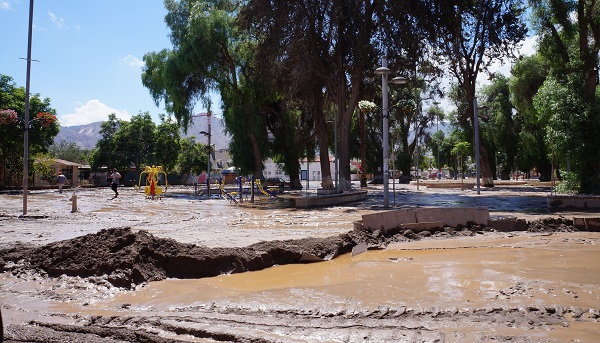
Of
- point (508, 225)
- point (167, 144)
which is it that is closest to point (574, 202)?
point (508, 225)

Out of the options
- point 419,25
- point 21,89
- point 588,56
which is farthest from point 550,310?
point 21,89

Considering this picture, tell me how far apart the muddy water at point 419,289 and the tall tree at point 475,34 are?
22134 mm

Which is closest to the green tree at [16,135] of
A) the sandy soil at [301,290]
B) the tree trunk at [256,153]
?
the tree trunk at [256,153]

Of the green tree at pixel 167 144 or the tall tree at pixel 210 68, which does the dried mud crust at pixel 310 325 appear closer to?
the tall tree at pixel 210 68

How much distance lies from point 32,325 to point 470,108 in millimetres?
35051

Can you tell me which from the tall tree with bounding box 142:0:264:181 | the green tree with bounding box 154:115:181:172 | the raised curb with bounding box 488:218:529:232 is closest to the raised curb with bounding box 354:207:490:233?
the raised curb with bounding box 488:218:529:232

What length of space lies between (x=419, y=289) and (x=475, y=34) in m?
30.8

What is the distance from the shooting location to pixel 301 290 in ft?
19.6

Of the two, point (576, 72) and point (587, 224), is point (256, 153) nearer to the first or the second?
point (576, 72)

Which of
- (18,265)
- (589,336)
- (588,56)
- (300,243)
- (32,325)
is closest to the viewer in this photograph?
(589,336)

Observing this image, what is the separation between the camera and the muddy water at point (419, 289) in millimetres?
4816

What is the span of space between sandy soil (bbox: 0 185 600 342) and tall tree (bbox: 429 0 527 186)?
821 inches

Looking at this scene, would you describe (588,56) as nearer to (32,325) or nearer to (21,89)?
(32,325)

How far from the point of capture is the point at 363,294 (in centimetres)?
561
